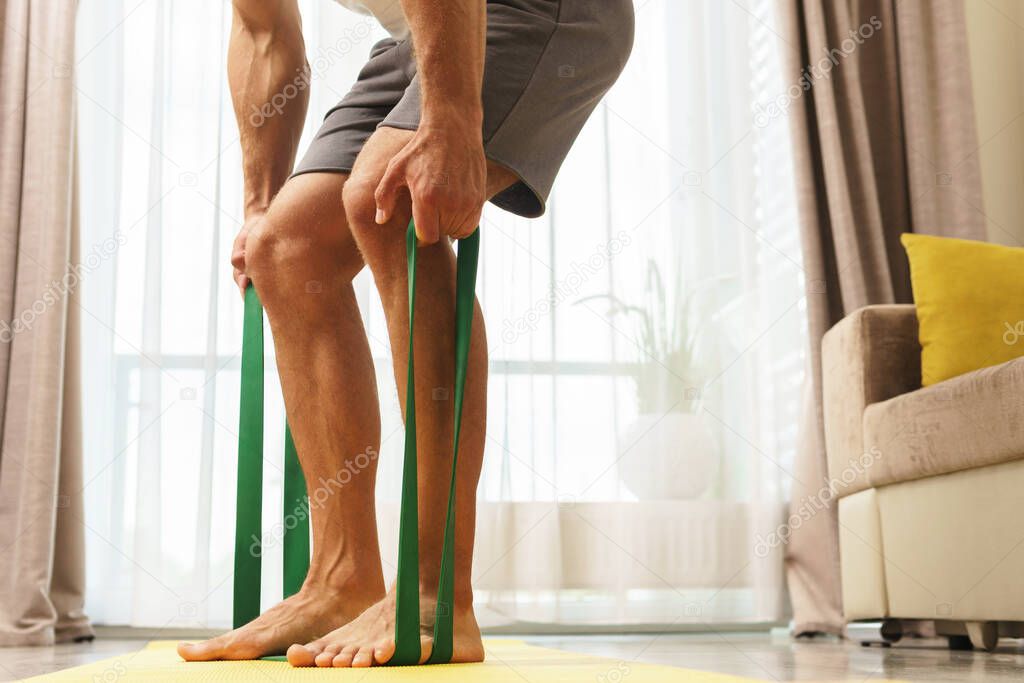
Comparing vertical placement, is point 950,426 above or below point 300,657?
above

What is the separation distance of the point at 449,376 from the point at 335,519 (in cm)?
23

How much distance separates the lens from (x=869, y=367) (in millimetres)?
1996

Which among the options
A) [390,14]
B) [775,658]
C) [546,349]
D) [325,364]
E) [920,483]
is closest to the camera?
[325,364]

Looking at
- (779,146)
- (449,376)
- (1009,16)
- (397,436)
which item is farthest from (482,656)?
(1009,16)

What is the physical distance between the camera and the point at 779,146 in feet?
9.48

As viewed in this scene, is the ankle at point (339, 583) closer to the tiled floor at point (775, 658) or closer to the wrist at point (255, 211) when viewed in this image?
the tiled floor at point (775, 658)

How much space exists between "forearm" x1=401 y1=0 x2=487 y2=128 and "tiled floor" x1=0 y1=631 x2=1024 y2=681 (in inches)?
25.4

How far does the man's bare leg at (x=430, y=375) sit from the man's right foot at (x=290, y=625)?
9 centimetres

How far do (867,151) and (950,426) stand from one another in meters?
1.29

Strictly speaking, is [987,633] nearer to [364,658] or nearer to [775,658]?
[775,658]

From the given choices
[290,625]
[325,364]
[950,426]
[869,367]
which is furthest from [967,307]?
[290,625]

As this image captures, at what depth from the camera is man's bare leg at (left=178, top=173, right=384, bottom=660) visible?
115 cm

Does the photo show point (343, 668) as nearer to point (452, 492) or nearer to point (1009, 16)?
point (452, 492)

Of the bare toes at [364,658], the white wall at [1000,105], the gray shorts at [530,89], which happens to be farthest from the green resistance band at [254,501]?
the white wall at [1000,105]
